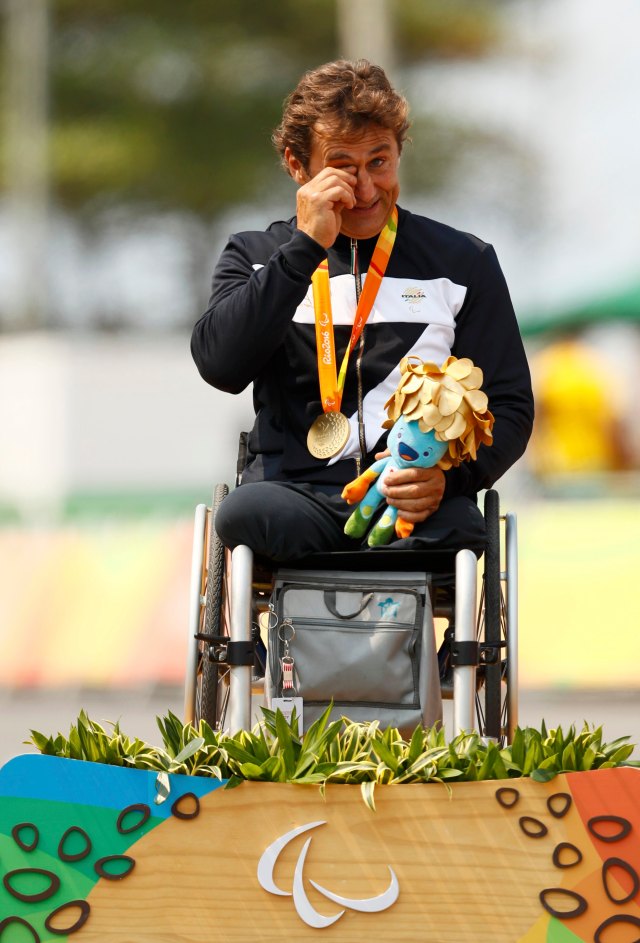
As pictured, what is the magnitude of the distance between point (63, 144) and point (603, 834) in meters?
17.3

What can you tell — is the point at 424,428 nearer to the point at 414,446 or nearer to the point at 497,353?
the point at 414,446

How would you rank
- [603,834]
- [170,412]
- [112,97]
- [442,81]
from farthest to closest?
[112,97]
[442,81]
[170,412]
[603,834]

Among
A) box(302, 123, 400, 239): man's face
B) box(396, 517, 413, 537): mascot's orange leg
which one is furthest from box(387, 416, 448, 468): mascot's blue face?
box(302, 123, 400, 239): man's face

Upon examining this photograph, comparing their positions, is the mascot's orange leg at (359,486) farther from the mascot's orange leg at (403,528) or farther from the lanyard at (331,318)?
the lanyard at (331,318)

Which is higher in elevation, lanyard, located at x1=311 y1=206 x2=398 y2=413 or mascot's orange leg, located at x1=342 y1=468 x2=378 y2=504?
lanyard, located at x1=311 y1=206 x2=398 y2=413

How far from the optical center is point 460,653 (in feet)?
12.4

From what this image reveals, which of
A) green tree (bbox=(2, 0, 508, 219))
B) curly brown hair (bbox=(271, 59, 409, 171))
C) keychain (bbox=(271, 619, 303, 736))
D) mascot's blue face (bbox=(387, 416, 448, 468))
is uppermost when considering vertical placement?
green tree (bbox=(2, 0, 508, 219))

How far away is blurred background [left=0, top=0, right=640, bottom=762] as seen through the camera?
8.56 meters

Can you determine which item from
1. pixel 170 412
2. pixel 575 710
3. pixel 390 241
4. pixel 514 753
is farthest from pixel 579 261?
pixel 514 753

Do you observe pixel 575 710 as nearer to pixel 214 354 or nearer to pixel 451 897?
pixel 214 354

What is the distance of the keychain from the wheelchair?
0.08m

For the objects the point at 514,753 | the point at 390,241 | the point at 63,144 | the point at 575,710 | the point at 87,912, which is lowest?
the point at 575,710

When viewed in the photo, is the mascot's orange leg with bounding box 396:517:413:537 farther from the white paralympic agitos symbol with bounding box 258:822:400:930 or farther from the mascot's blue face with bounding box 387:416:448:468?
the white paralympic agitos symbol with bounding box 258:822:400:930

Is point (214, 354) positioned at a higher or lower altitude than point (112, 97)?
lower
